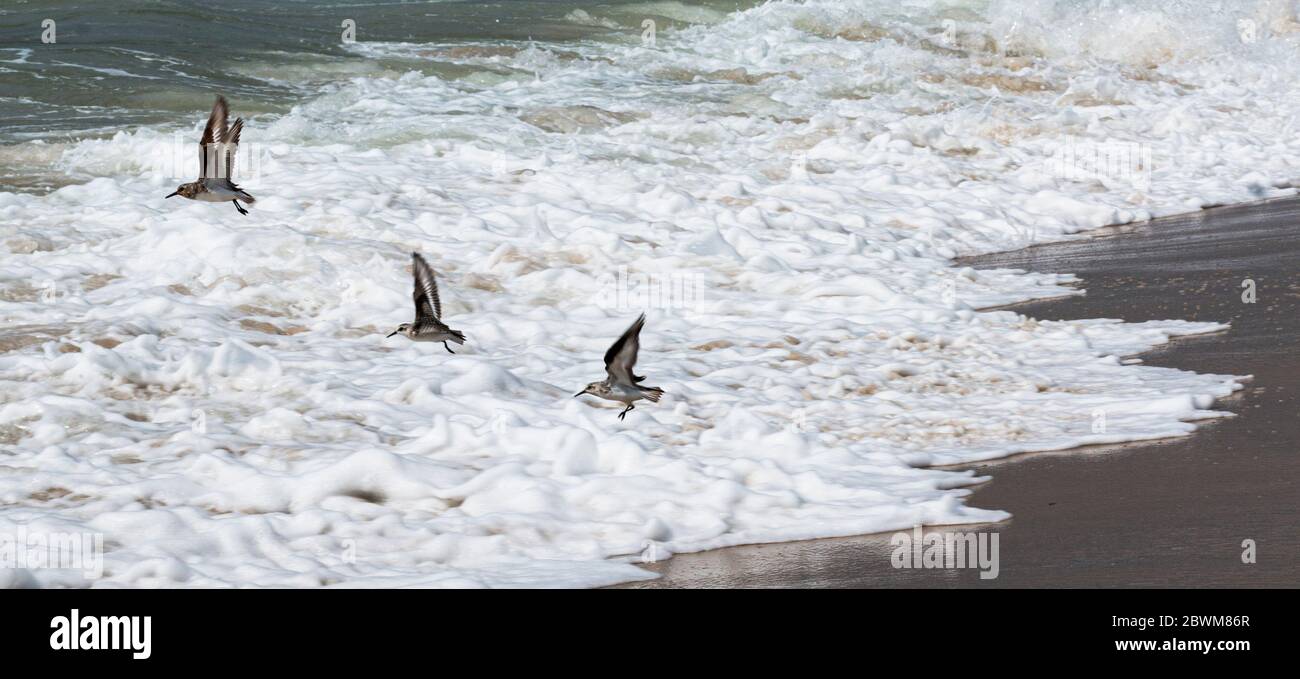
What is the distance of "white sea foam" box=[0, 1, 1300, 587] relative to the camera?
209 inches

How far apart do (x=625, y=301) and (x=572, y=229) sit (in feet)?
4.72

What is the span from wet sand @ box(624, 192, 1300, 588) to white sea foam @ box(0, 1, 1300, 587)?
176mm

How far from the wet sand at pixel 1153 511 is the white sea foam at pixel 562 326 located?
6.9 inches

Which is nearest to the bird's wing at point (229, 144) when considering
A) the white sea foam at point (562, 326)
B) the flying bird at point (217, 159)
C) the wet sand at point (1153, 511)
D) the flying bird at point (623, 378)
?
the flying bird at point (217, 159)

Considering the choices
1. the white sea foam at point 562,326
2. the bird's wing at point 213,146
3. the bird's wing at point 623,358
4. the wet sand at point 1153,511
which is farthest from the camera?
the bird's wing at point 213,146

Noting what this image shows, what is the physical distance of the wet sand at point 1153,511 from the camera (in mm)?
4504

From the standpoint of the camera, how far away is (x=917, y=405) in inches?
260

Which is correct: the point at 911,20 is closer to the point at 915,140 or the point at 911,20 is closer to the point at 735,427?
the point at 915,140

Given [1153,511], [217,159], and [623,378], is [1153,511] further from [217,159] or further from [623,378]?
[217,159]

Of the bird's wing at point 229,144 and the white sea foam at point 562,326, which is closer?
the white sea foam at point 562,326

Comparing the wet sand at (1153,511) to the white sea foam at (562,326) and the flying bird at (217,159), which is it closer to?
the white sea foam at (562,326)

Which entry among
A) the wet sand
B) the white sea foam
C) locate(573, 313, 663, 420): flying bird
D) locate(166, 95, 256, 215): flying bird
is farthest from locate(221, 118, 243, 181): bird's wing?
the wet sand

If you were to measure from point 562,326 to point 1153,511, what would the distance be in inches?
160
